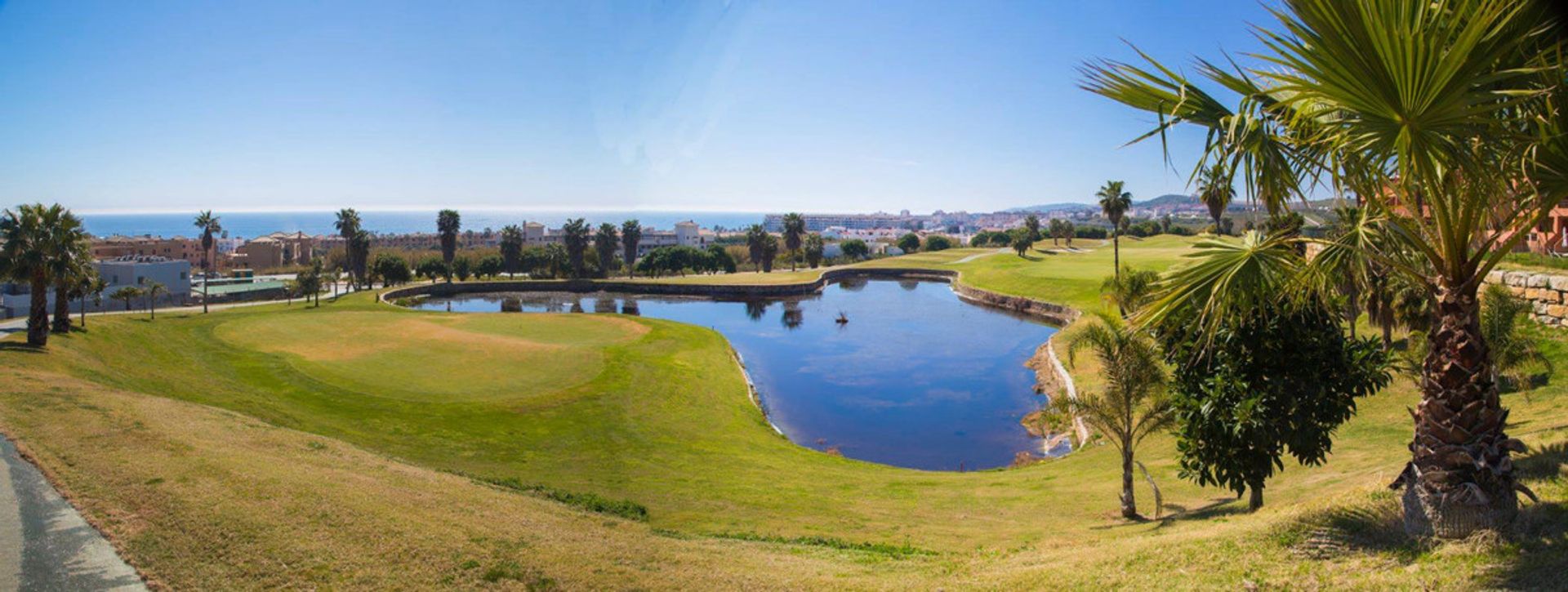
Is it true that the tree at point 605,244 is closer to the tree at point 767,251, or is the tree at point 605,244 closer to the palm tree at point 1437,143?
the tree at point 767,251

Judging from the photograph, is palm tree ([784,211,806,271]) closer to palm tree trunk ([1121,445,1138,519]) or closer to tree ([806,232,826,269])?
tree ([806,232,826,269])

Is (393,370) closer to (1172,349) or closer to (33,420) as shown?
(33,420)

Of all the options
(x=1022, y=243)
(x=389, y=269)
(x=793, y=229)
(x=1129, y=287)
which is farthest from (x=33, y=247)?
(x=1022, y=243)

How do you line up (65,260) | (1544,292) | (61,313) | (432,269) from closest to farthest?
1. (1544,292)
2. (65,260)
3. (61,313)
4. (432,269)

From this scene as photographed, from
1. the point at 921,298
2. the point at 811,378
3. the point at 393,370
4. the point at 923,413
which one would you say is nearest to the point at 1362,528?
the point at 923,413

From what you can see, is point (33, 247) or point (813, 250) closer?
point (33, 247)

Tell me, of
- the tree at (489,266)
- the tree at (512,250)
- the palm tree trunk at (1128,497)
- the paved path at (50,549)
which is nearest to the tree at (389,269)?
the tree at (489,266)

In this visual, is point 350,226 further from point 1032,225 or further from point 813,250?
point 1032,225
